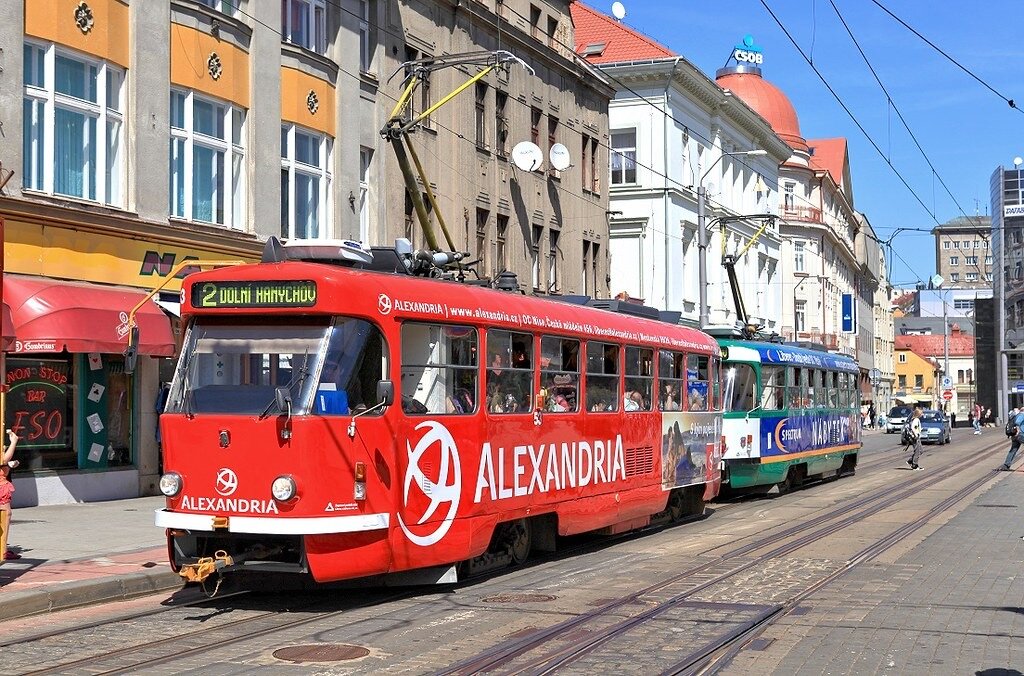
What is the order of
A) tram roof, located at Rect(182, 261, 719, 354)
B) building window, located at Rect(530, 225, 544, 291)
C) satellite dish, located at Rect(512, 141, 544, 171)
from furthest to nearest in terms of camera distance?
building window, located at Rect(530, 225, 544, 291), satellite dish, located at Rect(512, 141, 544, 171), tram roof, located at Rect(182, 261, 719, 354)

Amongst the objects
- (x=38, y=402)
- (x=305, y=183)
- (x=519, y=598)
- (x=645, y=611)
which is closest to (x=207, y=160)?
(x=305, y=183)

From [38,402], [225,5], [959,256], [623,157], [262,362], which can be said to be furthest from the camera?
[959,256]

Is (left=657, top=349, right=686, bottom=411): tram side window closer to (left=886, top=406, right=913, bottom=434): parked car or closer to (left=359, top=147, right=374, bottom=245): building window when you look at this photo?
(left=359, top=147, right=374, bottom=245): building window

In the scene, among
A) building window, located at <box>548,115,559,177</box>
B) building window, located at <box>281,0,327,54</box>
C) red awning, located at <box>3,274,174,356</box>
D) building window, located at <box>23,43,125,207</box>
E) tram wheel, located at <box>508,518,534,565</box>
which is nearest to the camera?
tram wheel, located at <box>508,518,534,565</box>

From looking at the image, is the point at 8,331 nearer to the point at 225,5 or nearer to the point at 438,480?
the point at 225,5

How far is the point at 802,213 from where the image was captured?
8094 centimetres

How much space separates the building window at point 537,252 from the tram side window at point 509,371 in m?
21.8

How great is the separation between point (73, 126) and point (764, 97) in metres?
59.8

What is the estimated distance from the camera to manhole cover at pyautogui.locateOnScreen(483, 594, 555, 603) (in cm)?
1153

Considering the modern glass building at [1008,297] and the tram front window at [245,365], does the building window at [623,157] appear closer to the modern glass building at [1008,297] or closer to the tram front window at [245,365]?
the tram front window at [245,365]

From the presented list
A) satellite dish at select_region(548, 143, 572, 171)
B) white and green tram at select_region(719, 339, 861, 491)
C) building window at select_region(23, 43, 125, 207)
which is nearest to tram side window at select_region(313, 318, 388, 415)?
building window at select_region(23, 43, 125, 207)

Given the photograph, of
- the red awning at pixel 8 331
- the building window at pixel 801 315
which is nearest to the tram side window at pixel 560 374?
the red awning at pixel 8 331

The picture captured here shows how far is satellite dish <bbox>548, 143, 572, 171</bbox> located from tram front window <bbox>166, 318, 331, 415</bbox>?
2516 centimetres

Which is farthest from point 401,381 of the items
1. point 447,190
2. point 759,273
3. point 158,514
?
point 759,273
